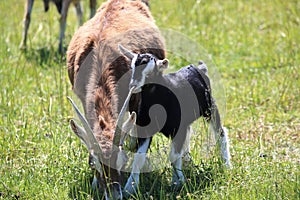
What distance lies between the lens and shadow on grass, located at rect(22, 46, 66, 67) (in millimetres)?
9111

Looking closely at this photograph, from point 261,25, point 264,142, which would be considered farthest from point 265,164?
point 261,25

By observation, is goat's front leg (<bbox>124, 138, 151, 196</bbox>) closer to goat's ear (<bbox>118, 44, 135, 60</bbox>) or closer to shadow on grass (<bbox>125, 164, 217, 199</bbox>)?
shadow on grass (<bbox>125, 164, 217, 199</bbox>)

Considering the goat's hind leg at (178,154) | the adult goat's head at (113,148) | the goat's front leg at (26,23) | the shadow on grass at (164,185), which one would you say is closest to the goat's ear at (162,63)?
the adult goat's head at (113,148)

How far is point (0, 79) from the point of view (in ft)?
26.6

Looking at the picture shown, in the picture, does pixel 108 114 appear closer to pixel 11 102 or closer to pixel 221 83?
pixel 11 102

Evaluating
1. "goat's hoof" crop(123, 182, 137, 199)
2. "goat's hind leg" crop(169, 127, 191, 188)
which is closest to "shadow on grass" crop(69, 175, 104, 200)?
"goat's hoof" crop(123, 182, 137, 199)

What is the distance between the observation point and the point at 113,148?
488 cm

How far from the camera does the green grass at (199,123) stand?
545cm

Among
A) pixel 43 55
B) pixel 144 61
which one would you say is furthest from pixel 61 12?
pixel 144 61

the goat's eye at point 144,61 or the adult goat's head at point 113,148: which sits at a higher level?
the goat's eye at point 144,61

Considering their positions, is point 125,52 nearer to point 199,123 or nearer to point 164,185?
point 164,185

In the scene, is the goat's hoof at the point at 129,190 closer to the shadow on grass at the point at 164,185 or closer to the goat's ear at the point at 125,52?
the shadow on grass at the point at 164,185

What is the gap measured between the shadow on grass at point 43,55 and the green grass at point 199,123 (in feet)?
0.07

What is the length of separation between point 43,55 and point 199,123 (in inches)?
162
